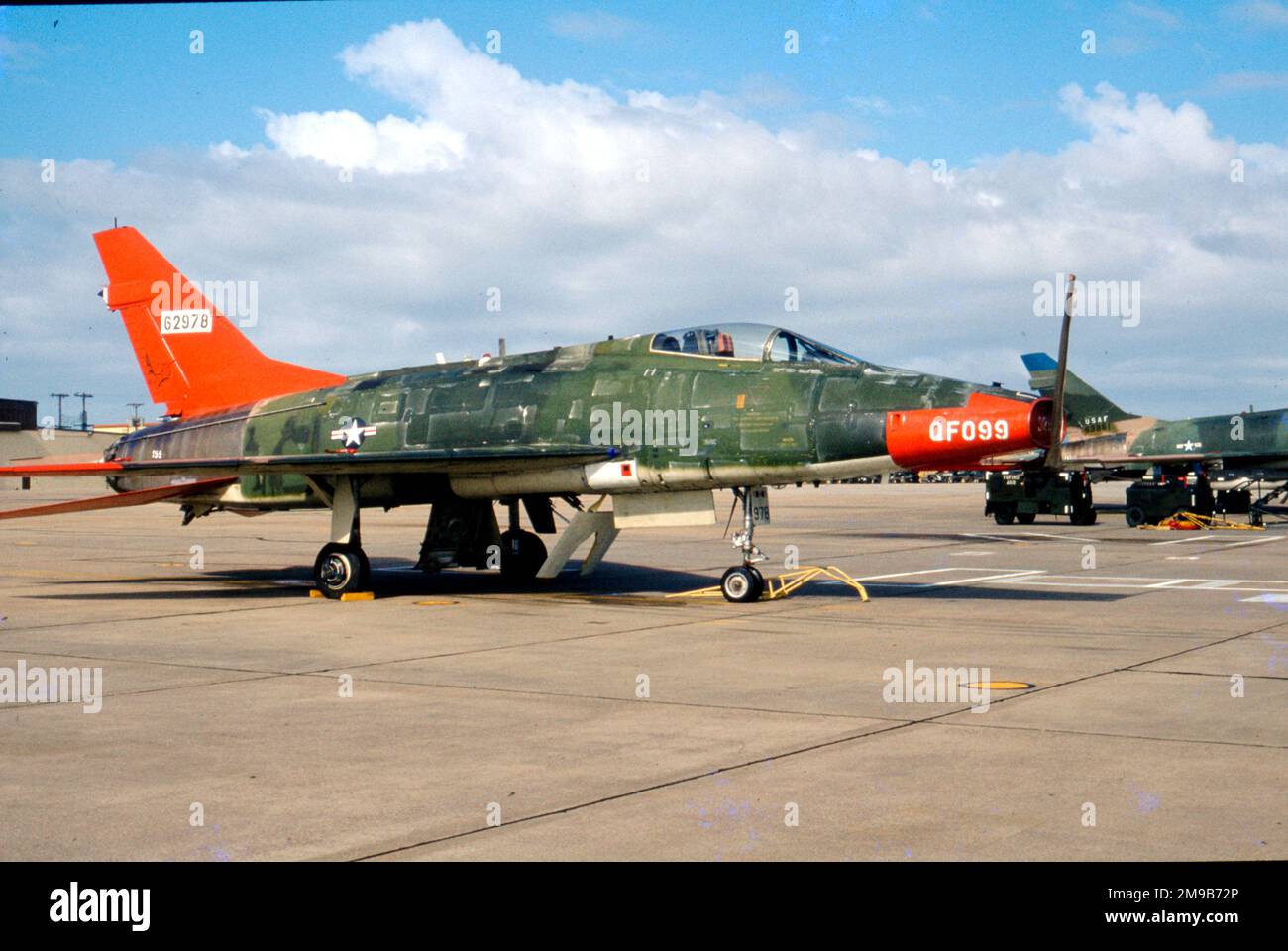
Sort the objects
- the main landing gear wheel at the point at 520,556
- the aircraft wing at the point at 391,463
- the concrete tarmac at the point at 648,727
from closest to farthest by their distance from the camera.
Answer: the concrete tarmac at the point at 648,727
the aircraft wing at the point at 391,463
the main landing gear wheel at the point at 520,556

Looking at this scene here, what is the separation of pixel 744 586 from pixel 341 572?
5589 millimetres

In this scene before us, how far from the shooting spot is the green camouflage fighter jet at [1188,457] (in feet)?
125

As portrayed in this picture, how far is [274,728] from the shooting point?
820 cm

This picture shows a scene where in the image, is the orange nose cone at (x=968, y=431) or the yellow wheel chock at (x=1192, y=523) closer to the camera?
the orange nose cone at (x=968, y=431)

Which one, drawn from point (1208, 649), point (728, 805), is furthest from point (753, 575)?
point (728, 805)

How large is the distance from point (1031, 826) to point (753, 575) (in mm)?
10596

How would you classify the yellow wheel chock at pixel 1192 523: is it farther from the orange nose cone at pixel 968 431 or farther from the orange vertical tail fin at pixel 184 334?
the orange vertical tail fin at pixel 184 334

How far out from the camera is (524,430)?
17.0 metres

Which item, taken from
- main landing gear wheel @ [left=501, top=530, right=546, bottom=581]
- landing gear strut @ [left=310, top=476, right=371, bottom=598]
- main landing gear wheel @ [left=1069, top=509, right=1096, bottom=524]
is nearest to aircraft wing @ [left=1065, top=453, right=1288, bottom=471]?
main landing gear wheel @ [left=1069, top=509, right=1096, bottom=524]

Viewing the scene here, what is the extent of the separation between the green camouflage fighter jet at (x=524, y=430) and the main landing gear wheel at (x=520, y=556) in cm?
3

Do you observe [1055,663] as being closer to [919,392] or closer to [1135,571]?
[919,392]

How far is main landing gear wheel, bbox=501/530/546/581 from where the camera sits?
65.3 feet

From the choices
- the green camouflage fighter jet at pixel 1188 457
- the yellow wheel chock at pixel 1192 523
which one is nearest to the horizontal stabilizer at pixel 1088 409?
the green camouflage fighter jet at pixel 1188 457
